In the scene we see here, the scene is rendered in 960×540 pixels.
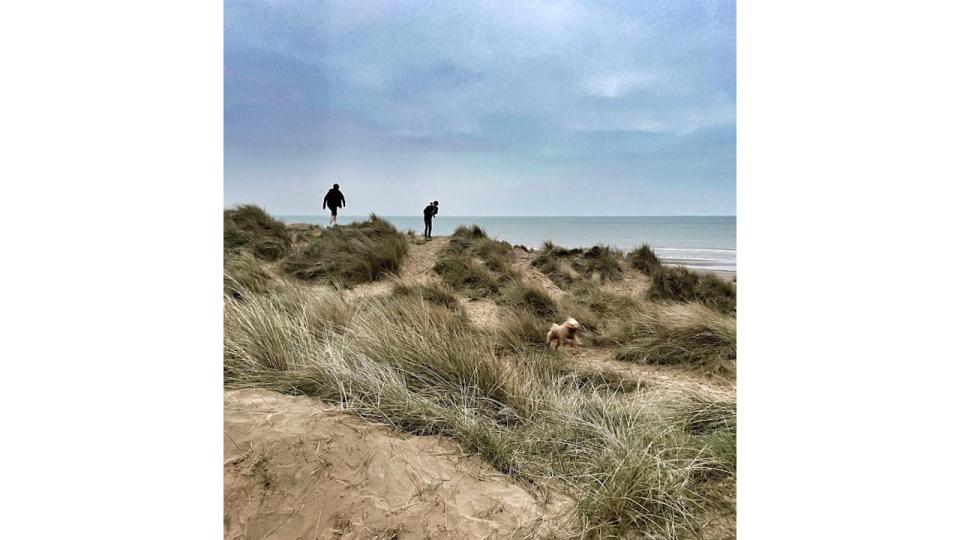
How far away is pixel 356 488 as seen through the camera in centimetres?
98

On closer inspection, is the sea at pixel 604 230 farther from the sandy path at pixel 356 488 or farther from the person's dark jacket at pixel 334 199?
the sandy path at pixel 356 488

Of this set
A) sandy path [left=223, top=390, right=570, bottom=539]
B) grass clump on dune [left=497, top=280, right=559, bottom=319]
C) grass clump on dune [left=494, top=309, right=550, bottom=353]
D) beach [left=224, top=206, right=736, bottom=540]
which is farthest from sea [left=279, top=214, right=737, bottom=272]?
sandy path [left=223, top=390, right=570, bottom=539]

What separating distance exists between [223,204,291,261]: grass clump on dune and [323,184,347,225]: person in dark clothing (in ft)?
1.78

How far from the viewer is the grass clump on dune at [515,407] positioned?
3.30 ft

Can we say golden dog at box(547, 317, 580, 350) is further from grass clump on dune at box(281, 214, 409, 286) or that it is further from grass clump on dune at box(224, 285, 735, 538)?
grass clump on dune at box(281, 214, 409, 286)

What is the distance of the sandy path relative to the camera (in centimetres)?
95

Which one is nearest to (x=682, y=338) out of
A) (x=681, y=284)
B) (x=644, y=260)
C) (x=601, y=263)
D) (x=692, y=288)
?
(x=692, y=288)

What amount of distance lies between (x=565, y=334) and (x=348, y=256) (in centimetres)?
149
